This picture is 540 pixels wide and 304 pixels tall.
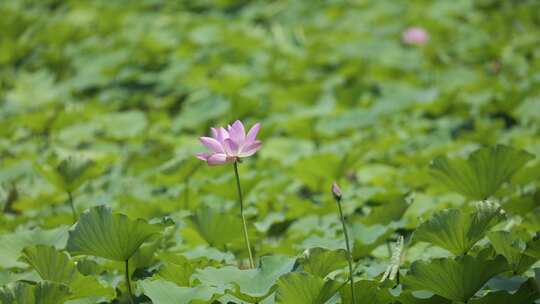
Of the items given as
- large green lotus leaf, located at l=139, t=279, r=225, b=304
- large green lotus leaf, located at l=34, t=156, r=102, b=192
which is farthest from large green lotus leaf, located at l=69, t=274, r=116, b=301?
large green lotus leaf, located at l=34, t=156, r=102, b=192

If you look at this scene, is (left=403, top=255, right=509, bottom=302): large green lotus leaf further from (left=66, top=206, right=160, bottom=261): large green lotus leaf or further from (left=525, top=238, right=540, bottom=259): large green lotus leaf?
(left=66, top=206, right=160, bottom=261): large green lotus leaf

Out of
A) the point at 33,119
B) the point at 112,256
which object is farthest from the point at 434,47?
the point at 112,256

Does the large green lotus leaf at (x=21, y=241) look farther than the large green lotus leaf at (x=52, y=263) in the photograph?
Yes

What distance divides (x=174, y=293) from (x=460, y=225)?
17.2 inches

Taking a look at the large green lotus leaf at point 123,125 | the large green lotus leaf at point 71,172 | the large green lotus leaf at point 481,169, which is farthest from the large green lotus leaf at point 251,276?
the large green lotus leaf at point 123,125

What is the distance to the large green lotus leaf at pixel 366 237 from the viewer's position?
131 centimetres

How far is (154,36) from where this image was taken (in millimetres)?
3736

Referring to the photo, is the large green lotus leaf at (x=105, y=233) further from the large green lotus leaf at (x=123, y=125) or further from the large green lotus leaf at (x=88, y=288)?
the large green lotus leaf at (x=123, y=125)

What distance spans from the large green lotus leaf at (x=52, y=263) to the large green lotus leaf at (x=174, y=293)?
128 mm

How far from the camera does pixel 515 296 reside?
109 centimetres

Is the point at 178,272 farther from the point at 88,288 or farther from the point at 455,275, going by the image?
the point at 455,275

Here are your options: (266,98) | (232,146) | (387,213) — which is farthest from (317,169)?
(266,98)

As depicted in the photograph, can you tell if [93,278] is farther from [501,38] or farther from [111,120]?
[501,38]

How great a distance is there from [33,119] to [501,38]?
2.10 metres
